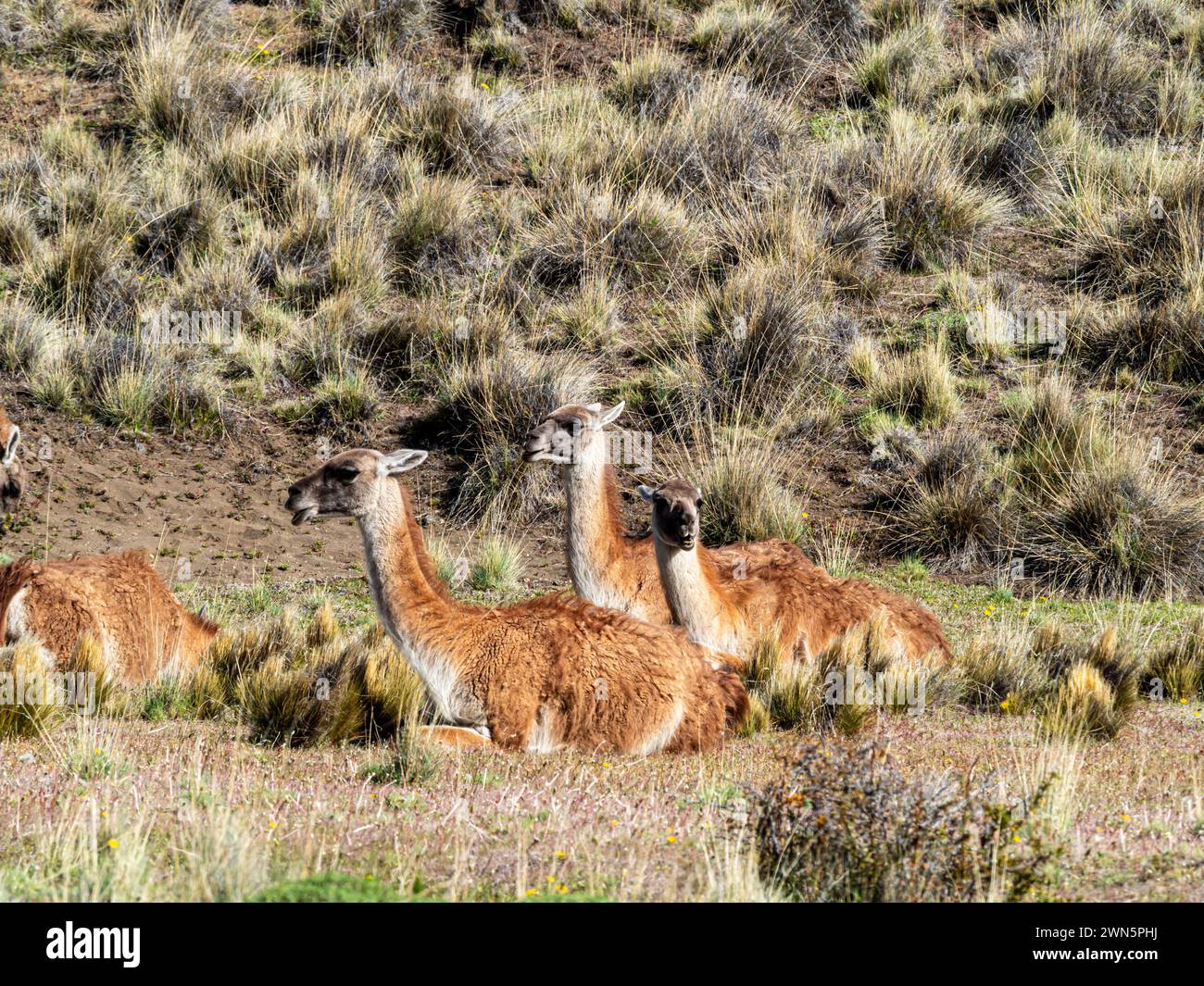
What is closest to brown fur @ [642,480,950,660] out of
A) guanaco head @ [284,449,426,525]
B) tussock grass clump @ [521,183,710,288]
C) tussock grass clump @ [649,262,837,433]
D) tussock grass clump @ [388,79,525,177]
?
guanaco head @ [284,449,426,525]

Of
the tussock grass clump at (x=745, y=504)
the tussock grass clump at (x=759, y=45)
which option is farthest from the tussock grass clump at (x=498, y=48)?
the tussock grass clump at (x=745, y=504)

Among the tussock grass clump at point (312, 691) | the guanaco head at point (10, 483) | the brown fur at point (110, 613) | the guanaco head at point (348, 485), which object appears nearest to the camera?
the tussock grass clump at point (312, 691)

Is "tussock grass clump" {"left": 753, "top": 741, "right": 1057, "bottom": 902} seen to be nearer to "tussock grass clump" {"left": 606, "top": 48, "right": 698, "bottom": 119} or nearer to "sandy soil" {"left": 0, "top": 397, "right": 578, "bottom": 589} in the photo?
"sandy soil" {"left": 0, "top": 397, "right": 578, "bottom": 589}

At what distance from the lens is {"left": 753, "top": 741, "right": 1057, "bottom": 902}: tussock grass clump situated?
4.74 metres

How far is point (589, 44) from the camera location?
76.0 ft

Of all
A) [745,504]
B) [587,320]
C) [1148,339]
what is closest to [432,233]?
[587,320]

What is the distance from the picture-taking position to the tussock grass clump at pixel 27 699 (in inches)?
285

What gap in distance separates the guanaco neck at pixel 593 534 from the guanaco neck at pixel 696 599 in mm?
558

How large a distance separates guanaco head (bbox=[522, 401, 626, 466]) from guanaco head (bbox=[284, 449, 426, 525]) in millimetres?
2165

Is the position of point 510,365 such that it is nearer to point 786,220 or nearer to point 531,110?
point 786,220

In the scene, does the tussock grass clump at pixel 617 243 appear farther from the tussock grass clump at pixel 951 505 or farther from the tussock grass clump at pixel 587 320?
the tussock grass clump at pixel 951 505

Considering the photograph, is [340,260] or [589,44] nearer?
A: [340,260]
